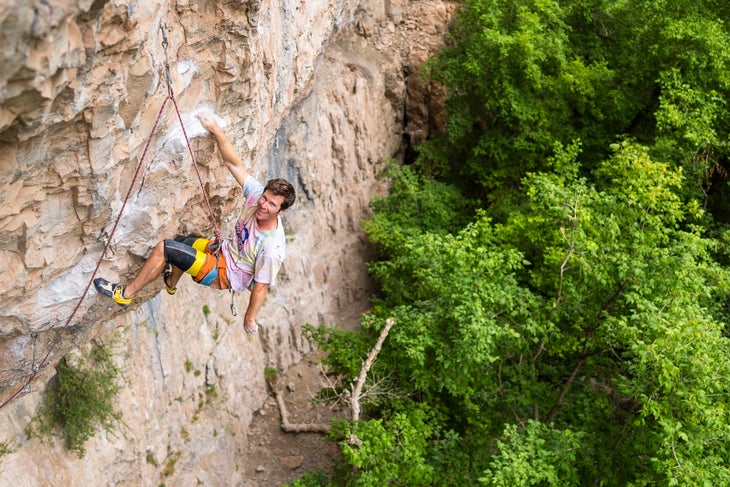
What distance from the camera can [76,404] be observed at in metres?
7.88

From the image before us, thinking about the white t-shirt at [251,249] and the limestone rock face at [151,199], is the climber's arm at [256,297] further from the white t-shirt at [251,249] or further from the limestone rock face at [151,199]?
the limestone rock face at [151,199]

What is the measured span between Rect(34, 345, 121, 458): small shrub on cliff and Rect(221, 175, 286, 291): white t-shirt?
2.78 metres

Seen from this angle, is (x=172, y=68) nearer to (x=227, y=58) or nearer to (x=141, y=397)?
(x=227, y=58)

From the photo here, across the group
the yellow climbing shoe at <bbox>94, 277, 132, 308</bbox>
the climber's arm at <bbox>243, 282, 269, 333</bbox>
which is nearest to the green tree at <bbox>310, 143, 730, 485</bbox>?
the climber's arm at <bbox>243, 282, 269, 333</bbox>

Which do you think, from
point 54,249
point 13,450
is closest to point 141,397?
point 13,450

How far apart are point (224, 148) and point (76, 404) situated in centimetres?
373

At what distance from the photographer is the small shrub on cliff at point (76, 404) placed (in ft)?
25.4

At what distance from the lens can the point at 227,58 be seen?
6148mm

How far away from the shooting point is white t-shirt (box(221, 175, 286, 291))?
20.6ft

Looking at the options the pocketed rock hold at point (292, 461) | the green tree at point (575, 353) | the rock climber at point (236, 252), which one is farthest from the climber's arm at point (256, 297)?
the pocketed rock hold at point (292, 461)

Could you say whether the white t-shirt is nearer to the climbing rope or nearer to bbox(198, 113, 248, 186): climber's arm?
bbox(198, 113, 248, 186): climber's arm

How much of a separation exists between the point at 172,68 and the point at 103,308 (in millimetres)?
2510

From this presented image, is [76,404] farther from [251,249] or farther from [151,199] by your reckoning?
[251,249]

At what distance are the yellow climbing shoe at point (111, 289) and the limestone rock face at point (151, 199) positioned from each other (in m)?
0.11
